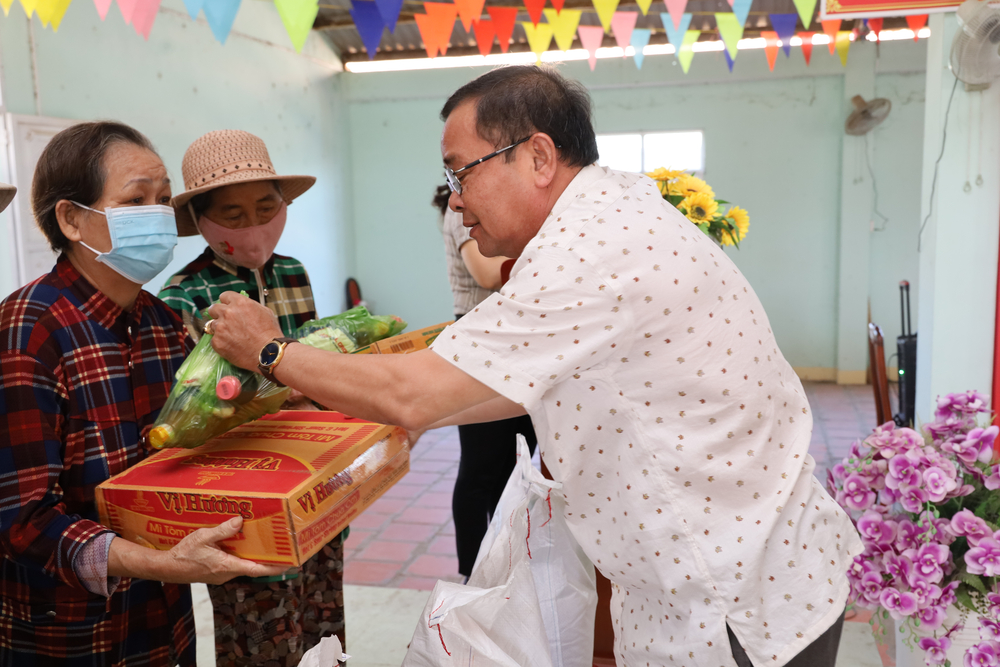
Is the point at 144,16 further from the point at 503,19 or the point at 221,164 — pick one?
the point at 221,164

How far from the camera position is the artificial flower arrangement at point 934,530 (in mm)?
1457

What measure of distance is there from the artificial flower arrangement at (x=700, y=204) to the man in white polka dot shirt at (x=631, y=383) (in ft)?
3.73

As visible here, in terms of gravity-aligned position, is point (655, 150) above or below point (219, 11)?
below

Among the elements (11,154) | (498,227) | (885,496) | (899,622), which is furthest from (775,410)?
(11,154)

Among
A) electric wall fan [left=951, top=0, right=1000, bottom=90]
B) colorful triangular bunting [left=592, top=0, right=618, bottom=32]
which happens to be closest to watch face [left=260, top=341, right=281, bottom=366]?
electric wall fan [left=951, top=0, right=1000, bottom=90]

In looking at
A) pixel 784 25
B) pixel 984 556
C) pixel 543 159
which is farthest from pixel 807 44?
pixel 543 159

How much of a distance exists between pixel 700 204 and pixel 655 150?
16.4 feet

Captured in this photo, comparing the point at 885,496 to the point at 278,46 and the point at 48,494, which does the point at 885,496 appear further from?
the point at 278,46

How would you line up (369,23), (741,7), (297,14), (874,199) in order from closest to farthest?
1. (297,14)
2. (741,7)
3. (369,23)
4. (874,199)

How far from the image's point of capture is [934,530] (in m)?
1.49

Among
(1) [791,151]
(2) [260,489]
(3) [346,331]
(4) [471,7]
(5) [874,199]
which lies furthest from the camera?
(1) [791,151]

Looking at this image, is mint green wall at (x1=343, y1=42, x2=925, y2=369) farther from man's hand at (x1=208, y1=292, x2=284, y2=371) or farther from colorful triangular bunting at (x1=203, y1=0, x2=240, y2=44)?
man's hand at (x1=208, y1=292, x2=284, y2=371)

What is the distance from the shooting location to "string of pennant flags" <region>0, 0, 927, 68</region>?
3158 mm

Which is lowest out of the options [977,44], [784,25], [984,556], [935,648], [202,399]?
[935,648]
